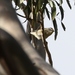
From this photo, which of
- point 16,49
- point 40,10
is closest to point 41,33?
point 40,10

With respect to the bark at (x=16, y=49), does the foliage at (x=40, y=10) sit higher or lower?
lower

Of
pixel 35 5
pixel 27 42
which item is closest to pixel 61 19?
pixel 35 5

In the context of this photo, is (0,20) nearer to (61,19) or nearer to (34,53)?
(34,53)

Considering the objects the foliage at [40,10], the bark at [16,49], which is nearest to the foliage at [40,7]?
the foliage at [40,10]

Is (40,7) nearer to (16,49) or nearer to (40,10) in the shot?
(40,10)

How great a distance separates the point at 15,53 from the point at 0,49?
0.02 metres

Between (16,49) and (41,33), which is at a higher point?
(16,49)

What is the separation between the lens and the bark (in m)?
0.35

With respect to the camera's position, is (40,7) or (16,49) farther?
(40,7)

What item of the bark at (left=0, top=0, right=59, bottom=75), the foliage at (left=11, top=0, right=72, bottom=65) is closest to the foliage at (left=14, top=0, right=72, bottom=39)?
the foliage at (left=11, top=0, right=72, bottom=65)

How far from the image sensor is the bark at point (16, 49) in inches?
14.0

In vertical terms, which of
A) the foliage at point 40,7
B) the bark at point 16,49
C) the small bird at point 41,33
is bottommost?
the small bird at point 41,33

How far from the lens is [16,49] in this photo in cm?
37

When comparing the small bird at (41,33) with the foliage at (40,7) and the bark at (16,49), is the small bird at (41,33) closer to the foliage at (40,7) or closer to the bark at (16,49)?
the foliage at (40,7)
